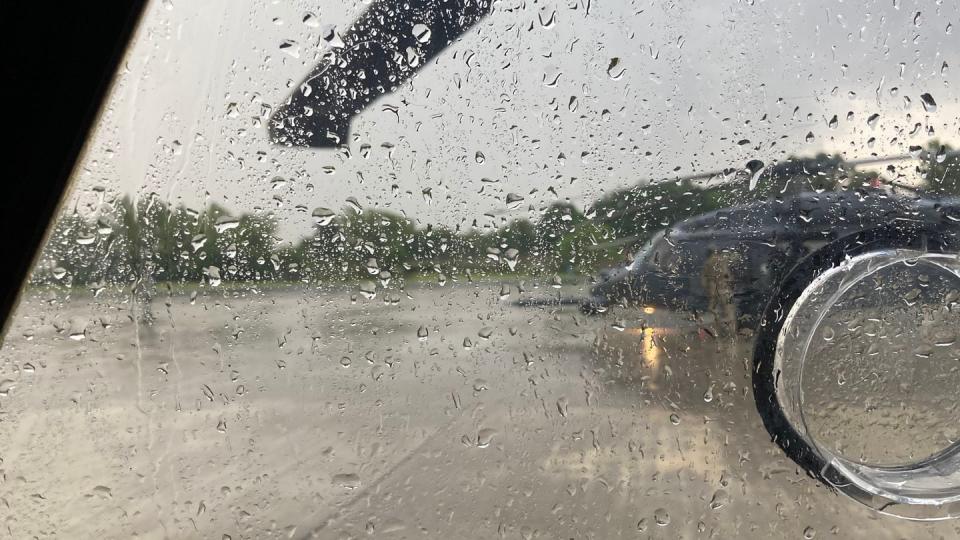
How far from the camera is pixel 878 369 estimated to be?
285 cm

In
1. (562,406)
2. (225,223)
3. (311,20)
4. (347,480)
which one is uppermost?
(311,20)

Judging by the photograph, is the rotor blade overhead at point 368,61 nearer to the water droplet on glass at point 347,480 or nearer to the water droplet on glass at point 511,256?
the water droplet on glass at point 511,256

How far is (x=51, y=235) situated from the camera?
8.44ft

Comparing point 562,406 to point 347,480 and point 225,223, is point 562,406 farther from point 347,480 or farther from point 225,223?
point 225,223

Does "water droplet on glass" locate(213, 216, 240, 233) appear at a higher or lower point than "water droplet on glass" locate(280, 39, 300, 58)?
lower

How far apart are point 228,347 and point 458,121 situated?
111 centimetres

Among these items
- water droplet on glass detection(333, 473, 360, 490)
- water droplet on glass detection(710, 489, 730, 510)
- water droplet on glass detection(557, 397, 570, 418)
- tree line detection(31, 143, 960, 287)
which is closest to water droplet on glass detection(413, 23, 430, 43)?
tree line detection(31, 143, 960, 287)

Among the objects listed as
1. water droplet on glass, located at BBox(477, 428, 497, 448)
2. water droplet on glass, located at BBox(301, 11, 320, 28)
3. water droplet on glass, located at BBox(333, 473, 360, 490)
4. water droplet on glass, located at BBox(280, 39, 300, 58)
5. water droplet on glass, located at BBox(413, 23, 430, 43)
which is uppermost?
water droplet on glass, located at BBox(413, 23, 430, 43)

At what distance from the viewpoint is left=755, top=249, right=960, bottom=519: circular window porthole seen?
9.26 ft

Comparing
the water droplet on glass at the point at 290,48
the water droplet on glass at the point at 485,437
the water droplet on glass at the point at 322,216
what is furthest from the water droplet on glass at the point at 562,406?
the water droplet on glass at the point at 290,48

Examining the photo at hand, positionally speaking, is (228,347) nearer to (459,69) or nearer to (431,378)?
(431,378)

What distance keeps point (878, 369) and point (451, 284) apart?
1.58m

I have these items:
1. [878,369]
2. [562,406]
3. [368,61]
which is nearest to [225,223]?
[368,61]

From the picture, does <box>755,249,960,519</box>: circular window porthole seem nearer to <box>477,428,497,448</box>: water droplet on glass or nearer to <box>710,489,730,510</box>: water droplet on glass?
<box>710,489,730,510</box>: water droplet on glass
